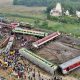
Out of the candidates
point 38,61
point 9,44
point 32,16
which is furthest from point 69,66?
point 32,16

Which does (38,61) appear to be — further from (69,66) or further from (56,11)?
(56,11)

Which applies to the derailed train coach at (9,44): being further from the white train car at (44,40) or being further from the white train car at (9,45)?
the white train car at (44,40)

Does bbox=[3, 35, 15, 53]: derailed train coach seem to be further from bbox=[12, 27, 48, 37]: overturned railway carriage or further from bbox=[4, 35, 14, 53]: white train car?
bbox=[12, 27, 48, 37]: overturned railway carriage

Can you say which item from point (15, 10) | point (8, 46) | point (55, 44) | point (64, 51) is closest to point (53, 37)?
point (55, 44)

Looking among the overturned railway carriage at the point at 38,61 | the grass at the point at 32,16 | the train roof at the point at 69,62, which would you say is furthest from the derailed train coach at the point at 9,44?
the train roof at the point at 69,62

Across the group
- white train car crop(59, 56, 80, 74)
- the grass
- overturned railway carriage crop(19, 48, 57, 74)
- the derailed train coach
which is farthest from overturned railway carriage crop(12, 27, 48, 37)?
white train car crop(59, 56, 80, 74)

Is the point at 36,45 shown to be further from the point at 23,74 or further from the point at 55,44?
the point at 23,74
